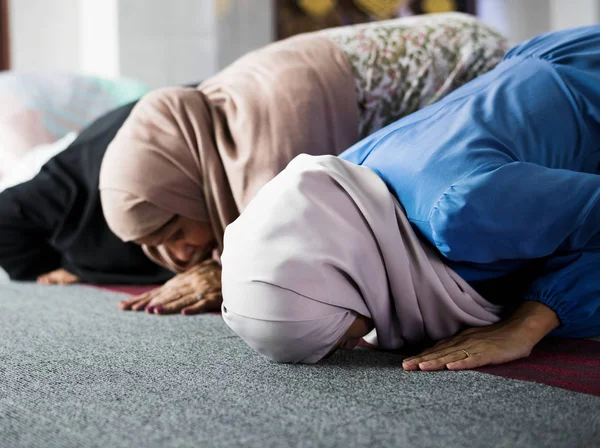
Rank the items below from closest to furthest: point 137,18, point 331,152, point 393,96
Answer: point 331,152, point 393,96, point 137,18

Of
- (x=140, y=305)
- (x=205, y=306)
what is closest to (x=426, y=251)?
(x=205, y=306)

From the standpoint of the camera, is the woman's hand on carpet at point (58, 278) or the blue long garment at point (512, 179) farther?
the woman's hand on carpet at point (58, 278)

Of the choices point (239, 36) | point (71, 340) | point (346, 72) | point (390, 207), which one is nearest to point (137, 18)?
point (239, 36)

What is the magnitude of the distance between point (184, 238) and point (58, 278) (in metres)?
0.61

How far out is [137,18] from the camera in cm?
378

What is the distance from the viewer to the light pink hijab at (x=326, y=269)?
3.75ft

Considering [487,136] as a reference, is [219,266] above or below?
below

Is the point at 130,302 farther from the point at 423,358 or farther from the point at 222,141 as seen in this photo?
the point at 423,358

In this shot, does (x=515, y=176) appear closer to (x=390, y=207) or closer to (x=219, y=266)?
(x=390, y=207)

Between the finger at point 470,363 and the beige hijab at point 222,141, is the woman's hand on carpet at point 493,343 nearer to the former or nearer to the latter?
the finger at point 470,363

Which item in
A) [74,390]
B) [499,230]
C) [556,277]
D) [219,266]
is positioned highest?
[499,230]

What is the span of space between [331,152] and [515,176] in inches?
28.0

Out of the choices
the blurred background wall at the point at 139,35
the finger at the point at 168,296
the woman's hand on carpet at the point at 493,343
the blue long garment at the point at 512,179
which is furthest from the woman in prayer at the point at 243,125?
the blurred background wall at the point at 139,35

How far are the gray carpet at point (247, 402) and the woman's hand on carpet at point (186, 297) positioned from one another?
0.98 ft
